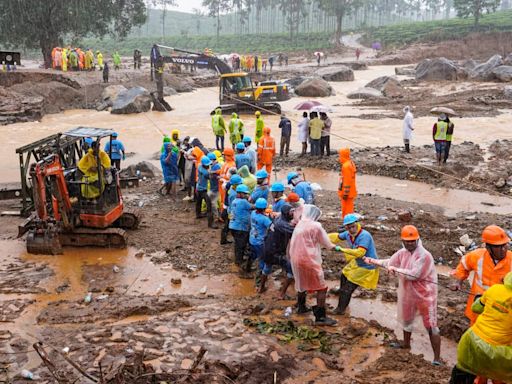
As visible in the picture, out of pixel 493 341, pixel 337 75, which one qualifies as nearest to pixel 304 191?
pixel 493 341

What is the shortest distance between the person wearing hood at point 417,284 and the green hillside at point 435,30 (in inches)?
2423

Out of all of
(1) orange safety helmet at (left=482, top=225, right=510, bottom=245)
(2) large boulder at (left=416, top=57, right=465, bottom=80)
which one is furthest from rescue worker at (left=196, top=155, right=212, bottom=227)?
(2) large boulder at (left=416, top=57, right=465, bottom=80)

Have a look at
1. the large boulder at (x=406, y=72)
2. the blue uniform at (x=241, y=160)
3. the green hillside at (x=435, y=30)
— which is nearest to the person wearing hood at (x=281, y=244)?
the blue uniform at (x=241, y=160)

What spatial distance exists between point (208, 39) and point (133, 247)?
84524 mm

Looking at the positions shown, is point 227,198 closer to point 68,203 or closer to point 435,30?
point 68,203

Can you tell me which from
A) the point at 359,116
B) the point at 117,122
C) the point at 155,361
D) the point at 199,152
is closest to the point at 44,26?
the point at 117,122

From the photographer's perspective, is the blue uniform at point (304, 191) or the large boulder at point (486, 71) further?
the large boulder at point (486, 71)

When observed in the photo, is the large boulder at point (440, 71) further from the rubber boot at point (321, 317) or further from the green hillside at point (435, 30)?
the rubber boot at point (321, 317)

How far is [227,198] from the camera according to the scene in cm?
997

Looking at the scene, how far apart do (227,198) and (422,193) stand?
20.0ft

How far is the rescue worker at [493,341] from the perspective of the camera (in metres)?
4.28

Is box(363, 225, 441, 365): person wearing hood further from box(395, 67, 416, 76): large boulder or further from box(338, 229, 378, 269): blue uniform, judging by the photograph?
box(395, 67, 416, 76): large boulder

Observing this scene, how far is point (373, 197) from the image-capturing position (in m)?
13.4

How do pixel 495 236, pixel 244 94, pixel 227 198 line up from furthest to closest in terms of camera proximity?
pixel 244 94, pixel 227 198, pixel 495 236
